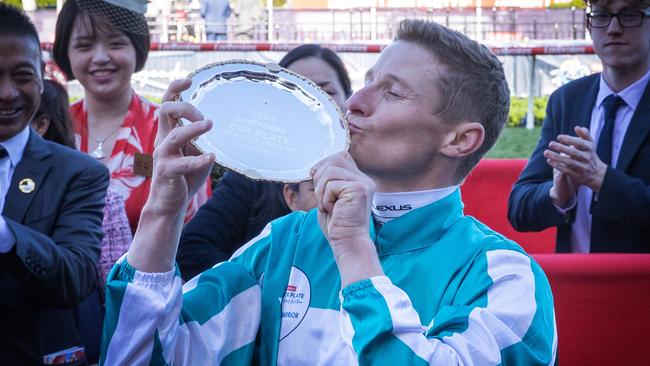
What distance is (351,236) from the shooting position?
76.3 inches

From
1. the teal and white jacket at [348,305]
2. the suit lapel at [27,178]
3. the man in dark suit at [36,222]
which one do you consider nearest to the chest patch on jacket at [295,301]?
the teal and white jacket at [348,305]

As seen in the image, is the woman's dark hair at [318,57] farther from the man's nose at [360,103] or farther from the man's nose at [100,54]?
the man's nose at [360,103]

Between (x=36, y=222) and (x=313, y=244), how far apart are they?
1.14 m

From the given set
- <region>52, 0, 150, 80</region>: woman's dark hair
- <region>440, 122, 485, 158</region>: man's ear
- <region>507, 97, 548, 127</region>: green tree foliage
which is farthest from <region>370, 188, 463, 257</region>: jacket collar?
<region>507, 97, 548, 127</region>: green tree foliage

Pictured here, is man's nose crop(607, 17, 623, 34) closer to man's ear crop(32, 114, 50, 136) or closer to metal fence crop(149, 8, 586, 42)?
man's ear crop(32, 114, 50, 136)

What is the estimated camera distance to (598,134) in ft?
12.6

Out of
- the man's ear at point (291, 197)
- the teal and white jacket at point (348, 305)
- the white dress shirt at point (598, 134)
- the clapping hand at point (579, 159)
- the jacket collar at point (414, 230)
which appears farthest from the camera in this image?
the white dress shirt at point (598, 134)

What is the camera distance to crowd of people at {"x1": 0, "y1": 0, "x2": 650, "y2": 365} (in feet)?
6.37

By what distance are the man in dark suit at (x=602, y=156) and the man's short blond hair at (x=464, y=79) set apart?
3.76ft

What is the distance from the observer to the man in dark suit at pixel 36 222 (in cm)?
278

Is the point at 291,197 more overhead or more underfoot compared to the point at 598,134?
more underfoot

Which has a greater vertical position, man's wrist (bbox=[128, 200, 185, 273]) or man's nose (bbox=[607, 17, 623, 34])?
Result: man's nose (bbox=[607, 17, 623, 34])

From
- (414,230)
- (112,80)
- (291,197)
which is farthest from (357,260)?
(112,80)

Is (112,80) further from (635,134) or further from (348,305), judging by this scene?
(348,305)
